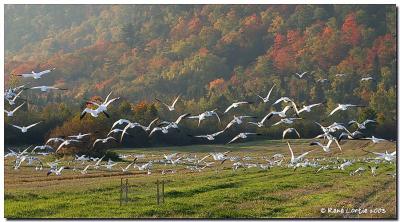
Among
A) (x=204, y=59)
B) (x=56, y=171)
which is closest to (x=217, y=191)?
(x=204, y=59)

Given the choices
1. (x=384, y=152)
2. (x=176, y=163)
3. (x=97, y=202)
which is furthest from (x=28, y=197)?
(x=384, y=152)

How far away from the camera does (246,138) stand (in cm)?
2712

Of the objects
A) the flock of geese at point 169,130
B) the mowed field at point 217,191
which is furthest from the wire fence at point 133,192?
the flock of geese at point 169,130

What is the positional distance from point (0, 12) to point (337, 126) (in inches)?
404

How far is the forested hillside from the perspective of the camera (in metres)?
25.8

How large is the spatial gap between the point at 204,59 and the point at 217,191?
→ 4.24 metres

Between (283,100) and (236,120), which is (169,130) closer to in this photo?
(236,120)

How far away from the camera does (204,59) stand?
88.8ft

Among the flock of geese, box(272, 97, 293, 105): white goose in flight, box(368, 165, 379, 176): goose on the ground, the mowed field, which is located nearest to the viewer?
the mowed field

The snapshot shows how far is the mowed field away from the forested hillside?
4.83 ft

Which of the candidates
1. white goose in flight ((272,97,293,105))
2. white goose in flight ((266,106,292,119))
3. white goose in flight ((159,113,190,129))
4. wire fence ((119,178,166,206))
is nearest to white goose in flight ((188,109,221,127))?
white goose in flight ((159,113,190,129))

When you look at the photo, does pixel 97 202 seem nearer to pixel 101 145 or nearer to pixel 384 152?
pixel 101 145

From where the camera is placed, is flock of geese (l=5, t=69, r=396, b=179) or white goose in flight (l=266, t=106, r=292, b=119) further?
flock of geese (l=5, t=69, r=396, b=179)

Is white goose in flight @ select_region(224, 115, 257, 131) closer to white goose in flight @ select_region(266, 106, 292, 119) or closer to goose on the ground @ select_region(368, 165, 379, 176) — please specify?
white goose in flight @ select_region(266, 106, 292, 119)
